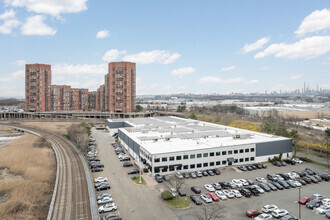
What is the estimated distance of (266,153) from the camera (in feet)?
128

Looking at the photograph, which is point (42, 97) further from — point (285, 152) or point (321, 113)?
point (321, 113)

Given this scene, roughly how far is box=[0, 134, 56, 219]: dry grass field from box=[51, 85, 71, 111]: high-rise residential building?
224 feet

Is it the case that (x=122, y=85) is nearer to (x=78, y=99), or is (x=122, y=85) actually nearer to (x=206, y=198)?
(x=78, y=99)

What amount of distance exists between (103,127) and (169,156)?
57.2 meters

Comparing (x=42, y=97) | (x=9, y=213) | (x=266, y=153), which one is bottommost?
(x=9, y=213)

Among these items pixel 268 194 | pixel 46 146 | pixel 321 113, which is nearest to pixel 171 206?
pixel 268 194

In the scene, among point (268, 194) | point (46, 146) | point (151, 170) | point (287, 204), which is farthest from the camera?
point (46, 146)

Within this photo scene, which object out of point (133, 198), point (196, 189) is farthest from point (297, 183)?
point (133, 198)

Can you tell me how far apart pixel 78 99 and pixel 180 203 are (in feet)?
371

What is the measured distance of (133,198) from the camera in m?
25.1

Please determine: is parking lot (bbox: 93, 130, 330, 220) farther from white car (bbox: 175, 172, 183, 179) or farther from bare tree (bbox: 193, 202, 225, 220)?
white car (bbox: 175, 172, 183, 179)

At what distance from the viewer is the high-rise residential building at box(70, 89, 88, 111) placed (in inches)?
4823

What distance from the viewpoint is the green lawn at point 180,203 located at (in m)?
23.2

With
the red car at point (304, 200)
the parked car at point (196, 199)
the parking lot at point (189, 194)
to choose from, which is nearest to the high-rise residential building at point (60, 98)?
the parking lot at point (189, 194)
